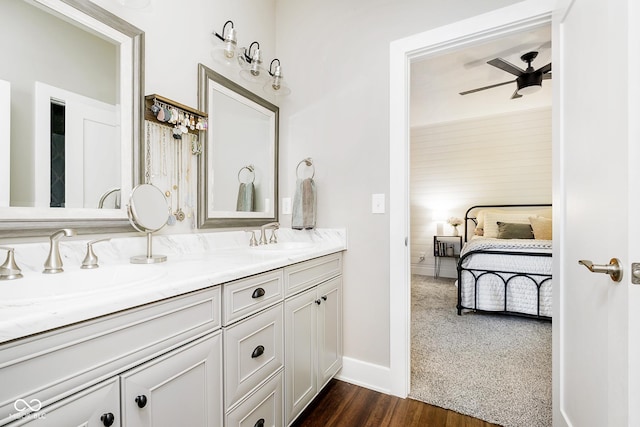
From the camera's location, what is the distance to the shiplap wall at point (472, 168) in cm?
460

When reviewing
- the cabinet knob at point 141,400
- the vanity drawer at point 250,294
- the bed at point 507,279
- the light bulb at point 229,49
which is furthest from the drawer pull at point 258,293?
the bed at point 507,279

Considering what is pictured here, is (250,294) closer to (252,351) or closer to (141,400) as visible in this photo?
(252,351)

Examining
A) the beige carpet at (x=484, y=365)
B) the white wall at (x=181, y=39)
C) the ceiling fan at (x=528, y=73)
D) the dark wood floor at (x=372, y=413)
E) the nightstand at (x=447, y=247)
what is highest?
the ceiling fan at (x=528, y=73)

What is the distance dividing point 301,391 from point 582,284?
4.22 feet

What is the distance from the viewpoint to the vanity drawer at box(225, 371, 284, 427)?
110 cm

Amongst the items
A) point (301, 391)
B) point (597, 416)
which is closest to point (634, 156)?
point (597, 416)

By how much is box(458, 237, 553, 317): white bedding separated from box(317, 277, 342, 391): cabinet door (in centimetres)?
194

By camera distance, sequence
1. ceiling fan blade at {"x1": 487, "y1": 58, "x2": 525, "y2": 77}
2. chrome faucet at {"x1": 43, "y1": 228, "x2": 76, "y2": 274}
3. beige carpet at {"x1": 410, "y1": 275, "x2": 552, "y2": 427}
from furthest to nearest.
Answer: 1. ceiling fan blade at {"x1": 487, "y1": 58, "x2": 525, "y2": 77}
2. beige carpet at {"x1": 410, "y1": 275, "x2": 552, "y2": 427}
3. chrome faucet at {"x1": 43, "y1": 228, "x2": 76, "y2": 274}

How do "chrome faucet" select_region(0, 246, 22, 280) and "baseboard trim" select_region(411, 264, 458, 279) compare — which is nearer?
"chrome faucet" select_region(0, 246, 22, 280)

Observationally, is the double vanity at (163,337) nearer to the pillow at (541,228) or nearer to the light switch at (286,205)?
the light switch at (286,205)

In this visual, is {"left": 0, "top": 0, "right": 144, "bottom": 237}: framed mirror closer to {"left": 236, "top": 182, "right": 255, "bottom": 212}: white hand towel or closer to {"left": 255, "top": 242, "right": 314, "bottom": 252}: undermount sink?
{"left": 236, "top": 182, "right": 255, "bottom": 212}: white hand towel

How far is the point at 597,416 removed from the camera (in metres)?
0.97

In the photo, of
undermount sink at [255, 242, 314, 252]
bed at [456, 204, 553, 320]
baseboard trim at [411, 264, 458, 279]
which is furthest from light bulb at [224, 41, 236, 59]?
baseboard trim at [411, 264, 458, 279]

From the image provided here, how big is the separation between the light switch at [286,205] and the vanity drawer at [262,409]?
3.80ft
